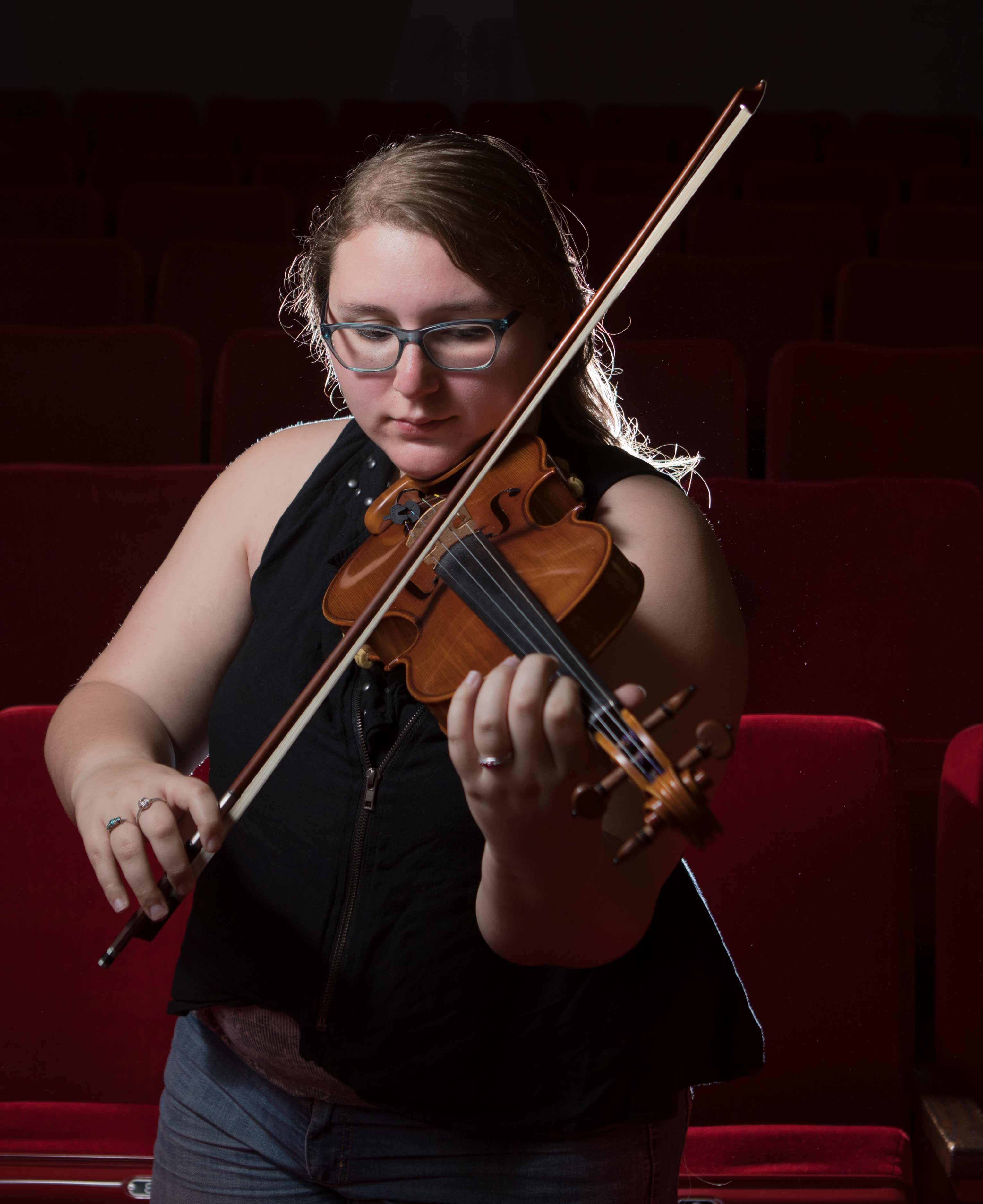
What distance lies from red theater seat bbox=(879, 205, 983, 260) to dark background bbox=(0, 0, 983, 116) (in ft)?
7.64

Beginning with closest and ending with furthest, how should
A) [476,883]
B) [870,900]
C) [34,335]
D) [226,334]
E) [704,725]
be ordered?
1. [704,725]
2. [476,883]
3. [870,900]
4. [34,335]
5. [226,334]

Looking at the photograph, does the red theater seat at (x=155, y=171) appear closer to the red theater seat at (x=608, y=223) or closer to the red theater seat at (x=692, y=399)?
the red theater seat at (x=608, y=223)

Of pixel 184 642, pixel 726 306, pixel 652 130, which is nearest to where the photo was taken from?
Result: pixel 184 642

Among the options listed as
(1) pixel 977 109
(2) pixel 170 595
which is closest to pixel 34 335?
(2) pixel 170 595

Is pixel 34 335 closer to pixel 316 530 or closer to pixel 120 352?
pixel 120 352

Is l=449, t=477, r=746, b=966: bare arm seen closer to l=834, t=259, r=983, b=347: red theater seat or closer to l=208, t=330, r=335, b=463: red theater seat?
l=208, t=330, r=335, b=463: red theater seat

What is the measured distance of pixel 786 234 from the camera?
2.52 metres

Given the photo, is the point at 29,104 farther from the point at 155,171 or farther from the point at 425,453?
the point at 425,453

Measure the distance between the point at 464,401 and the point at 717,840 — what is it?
38 cm

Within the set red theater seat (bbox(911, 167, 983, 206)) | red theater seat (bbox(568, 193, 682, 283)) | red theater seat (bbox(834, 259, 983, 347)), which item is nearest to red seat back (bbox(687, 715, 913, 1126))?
red theater seat (bbox(834, 259, 983, 347))

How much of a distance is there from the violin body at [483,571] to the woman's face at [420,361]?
0.03m

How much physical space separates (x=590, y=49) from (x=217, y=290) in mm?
3260

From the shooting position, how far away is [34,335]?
5.19 ft

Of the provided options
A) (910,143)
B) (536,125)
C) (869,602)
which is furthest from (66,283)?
(910,143)
